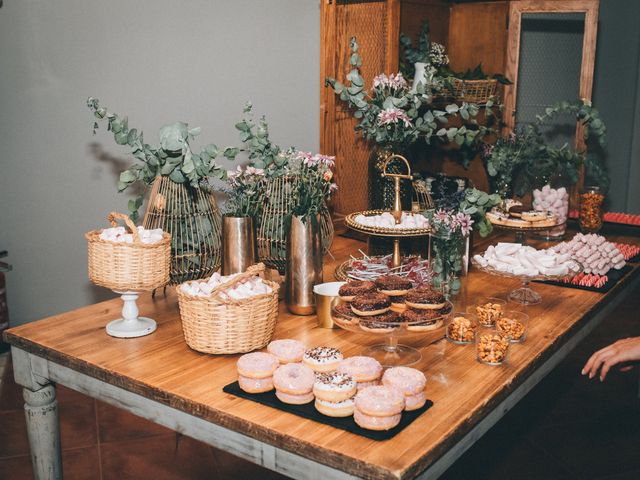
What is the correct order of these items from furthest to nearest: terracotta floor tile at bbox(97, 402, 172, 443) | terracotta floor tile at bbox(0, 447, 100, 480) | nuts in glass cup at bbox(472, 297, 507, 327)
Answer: terracotta floor tile at bbox(97, 402, 172, 443), terracotta floor tile at bbox(0, 447, 100, 480), nuts in glass cup at bbox(472, 297, 507, 327)

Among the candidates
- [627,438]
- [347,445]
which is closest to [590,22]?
[627,438]

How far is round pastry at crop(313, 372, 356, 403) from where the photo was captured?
1523 millimetres

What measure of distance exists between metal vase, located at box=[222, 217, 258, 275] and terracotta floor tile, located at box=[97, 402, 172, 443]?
4.61ft

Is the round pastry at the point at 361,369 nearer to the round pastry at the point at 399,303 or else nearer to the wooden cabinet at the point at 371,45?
the round pastry at the point at 399,303

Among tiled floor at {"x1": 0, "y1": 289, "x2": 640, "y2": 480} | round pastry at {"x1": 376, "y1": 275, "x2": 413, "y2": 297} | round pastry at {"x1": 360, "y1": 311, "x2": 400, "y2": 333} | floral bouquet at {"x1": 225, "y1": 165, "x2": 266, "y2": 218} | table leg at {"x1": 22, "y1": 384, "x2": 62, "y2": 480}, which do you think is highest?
floral bouquet at {"x1": 225, "y1": 165, "x2": 266, "y2": 218}

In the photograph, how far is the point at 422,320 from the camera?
182 centimetres

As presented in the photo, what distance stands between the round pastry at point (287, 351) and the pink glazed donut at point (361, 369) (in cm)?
12

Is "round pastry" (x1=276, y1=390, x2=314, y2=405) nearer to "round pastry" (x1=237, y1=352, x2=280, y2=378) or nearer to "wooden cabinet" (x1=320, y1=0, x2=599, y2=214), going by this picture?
"round pastry" (x1=237, y1=352, x2=280, y2=378)

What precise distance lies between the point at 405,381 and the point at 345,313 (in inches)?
13.3

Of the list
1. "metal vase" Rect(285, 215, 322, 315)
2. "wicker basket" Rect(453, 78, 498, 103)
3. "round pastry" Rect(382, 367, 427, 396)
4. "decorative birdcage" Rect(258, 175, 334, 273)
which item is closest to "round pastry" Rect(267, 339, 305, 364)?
"round pastry" Rect(382, 367, 427, 396)

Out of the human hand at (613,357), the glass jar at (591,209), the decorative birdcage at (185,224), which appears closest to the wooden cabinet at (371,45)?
the glass jar at (591,209)

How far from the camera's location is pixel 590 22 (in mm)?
3910

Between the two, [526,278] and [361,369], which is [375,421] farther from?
[526,278]

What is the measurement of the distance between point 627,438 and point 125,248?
252cm
